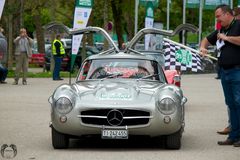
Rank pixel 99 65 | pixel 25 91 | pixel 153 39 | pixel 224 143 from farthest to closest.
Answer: pixel 153 39 < pixel 25 91 < pixel 99 65 < pixel 224 143

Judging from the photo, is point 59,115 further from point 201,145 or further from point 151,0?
point 151,0

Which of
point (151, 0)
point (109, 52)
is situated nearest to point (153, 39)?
point (151, 0)

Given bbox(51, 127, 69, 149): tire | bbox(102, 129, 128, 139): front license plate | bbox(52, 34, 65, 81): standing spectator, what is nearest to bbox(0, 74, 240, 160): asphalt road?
bbox(51, 127, 69, 149): tire

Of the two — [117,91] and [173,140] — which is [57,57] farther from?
[173,140]

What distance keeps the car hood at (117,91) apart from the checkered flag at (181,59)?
16.0 feet

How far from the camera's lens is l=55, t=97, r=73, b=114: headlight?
9.75 m

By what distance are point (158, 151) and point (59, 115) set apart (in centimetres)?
143

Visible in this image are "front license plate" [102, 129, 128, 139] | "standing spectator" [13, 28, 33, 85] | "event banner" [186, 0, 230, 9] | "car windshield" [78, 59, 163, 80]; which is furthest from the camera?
"event banner" [186, 0, 230, 9]

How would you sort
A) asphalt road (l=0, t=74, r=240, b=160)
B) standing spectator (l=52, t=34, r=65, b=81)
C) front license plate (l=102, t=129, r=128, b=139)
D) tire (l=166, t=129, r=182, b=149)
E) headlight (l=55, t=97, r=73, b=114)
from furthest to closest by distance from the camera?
standing spectator (l=52, t=34, r=65, b=81) < tire (l=166, t=129, r=182, b=149) < headlight (l=55, t=97, r=73, b=114) < front license plate (l=102, t=129, r=128, b=139) < asphalt road (l=0, t=74, r=240, b=160)

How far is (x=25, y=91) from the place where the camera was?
2156 centimetres

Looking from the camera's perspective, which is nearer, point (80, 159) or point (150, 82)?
point (80, 159)

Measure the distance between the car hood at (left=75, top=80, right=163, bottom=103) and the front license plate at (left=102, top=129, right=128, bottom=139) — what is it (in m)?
0.43

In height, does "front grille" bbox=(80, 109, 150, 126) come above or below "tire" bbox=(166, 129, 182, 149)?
above

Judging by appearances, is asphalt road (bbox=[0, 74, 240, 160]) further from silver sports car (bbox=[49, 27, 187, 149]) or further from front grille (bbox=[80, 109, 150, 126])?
front grille (bbox=[80, 109, 150, 126])
